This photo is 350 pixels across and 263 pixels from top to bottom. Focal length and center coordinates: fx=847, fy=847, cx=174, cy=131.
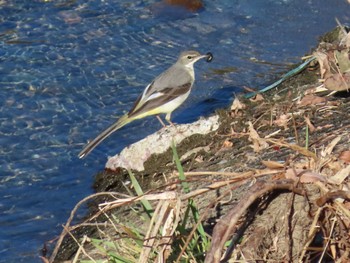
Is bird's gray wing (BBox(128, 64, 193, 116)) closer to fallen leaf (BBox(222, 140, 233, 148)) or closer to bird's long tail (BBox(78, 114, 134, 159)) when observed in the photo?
bird's long tail (BBox(78, 114, 134, 159))

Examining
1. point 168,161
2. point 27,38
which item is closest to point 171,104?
point 168,161

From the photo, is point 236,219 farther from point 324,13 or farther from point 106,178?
point 324,13

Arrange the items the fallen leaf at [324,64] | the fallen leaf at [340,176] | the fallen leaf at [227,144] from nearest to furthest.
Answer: the fallen leaf at [340,176] < the fallen leaf at [227,144] < the fallen leaf at [324,64]

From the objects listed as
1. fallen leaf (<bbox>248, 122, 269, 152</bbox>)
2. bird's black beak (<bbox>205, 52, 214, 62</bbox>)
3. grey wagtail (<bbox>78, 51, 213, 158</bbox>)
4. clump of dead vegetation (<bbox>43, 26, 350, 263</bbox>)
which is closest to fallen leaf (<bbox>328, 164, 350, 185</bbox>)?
clump of dead vegetation (<bbox>43, 26, 350, 263</bbox>)

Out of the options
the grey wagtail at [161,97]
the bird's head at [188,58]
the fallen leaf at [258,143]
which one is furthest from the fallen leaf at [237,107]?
the bird's head at [188,58]

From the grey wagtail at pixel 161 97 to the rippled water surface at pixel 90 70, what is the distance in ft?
0.83

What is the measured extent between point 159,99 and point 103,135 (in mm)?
707

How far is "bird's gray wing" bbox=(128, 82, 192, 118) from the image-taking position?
8492 millimetres

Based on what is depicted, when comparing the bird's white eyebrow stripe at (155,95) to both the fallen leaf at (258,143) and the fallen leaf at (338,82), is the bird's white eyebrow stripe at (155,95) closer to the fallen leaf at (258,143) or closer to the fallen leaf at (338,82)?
the fallen leaf at (338,82)

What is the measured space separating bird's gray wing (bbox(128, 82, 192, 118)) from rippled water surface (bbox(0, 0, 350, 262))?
460 mm

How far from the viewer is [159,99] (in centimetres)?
867

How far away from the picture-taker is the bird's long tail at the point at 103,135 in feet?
27.0

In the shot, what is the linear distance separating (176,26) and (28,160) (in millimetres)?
4160

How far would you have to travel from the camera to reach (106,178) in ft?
25.1
